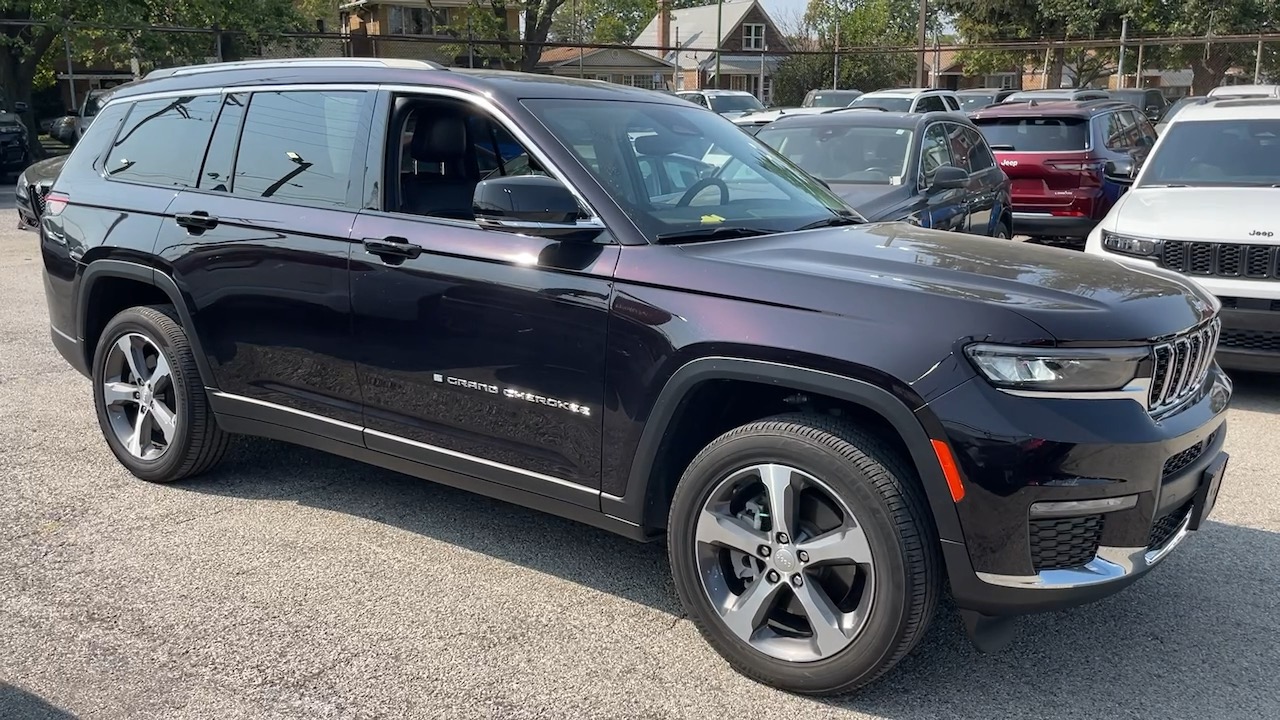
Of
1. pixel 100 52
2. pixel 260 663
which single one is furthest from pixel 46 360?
pixel 100 52

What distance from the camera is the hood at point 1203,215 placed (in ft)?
20.8

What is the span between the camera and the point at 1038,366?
2898mm

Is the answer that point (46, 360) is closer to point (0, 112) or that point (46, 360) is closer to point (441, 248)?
point (441, 248)

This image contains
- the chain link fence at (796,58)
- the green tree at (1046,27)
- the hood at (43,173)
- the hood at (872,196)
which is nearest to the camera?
the hood at (872,196)

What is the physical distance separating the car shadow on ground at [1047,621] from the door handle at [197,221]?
1.23m

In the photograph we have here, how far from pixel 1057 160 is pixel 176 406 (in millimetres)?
9048

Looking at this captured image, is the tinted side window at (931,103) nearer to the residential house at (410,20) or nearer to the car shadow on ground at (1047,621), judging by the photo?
the car shadow on ground at (1047,621)

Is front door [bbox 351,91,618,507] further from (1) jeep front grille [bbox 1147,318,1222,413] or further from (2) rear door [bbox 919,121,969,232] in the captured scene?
(2) rear door [bbox 919,121,969,232]

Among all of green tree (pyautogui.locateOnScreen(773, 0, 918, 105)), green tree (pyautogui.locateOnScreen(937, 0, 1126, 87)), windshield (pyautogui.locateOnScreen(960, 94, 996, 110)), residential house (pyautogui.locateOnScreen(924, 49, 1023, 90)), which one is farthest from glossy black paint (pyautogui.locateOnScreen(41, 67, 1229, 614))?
green tree (pyautogui.locateOnScreen(937, 0, 1126, 87))

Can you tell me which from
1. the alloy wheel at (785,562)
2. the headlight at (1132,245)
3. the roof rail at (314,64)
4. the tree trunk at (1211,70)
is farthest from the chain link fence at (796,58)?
the alloy wheel at (785,562)

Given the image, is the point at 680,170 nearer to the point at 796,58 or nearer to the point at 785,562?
the point at 785,562

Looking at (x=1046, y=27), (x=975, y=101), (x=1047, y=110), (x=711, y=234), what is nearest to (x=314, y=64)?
(x=711, y=234)

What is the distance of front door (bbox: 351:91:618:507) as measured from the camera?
→ 141 inches

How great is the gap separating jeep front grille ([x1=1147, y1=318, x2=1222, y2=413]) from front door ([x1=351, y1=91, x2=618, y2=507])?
1.66 metres
